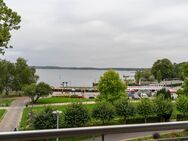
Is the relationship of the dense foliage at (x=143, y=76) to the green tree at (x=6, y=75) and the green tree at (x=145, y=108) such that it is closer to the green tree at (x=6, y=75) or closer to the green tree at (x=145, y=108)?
the green tree at (x=6, y=75)

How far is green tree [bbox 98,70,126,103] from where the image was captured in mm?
46294

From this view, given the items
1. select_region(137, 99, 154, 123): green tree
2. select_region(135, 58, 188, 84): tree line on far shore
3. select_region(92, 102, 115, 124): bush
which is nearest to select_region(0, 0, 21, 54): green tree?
select_region(92, 102, 115, 124): bush

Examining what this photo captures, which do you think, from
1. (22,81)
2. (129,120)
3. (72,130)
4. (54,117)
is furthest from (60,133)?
(22,81)

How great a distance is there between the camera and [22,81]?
254 feet

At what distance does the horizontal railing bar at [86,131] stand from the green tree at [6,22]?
41.2 feet

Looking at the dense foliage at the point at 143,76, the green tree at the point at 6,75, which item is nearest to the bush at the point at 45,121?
the green tree at the point at 6,75

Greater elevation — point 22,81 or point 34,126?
point 22,81

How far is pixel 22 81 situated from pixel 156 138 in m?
75.9

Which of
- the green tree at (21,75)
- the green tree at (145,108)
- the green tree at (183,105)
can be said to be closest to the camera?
the green tree at (145,108)

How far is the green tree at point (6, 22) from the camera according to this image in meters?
15.1

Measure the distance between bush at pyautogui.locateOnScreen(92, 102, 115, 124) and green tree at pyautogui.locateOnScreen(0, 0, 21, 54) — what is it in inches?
676

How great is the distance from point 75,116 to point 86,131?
26240 millimetres

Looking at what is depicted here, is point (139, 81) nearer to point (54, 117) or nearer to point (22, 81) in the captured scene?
point (22, 81)

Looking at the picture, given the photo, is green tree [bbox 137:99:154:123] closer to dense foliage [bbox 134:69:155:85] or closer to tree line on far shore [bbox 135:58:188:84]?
tree line on far shore [bbox 135:58:188:84]
